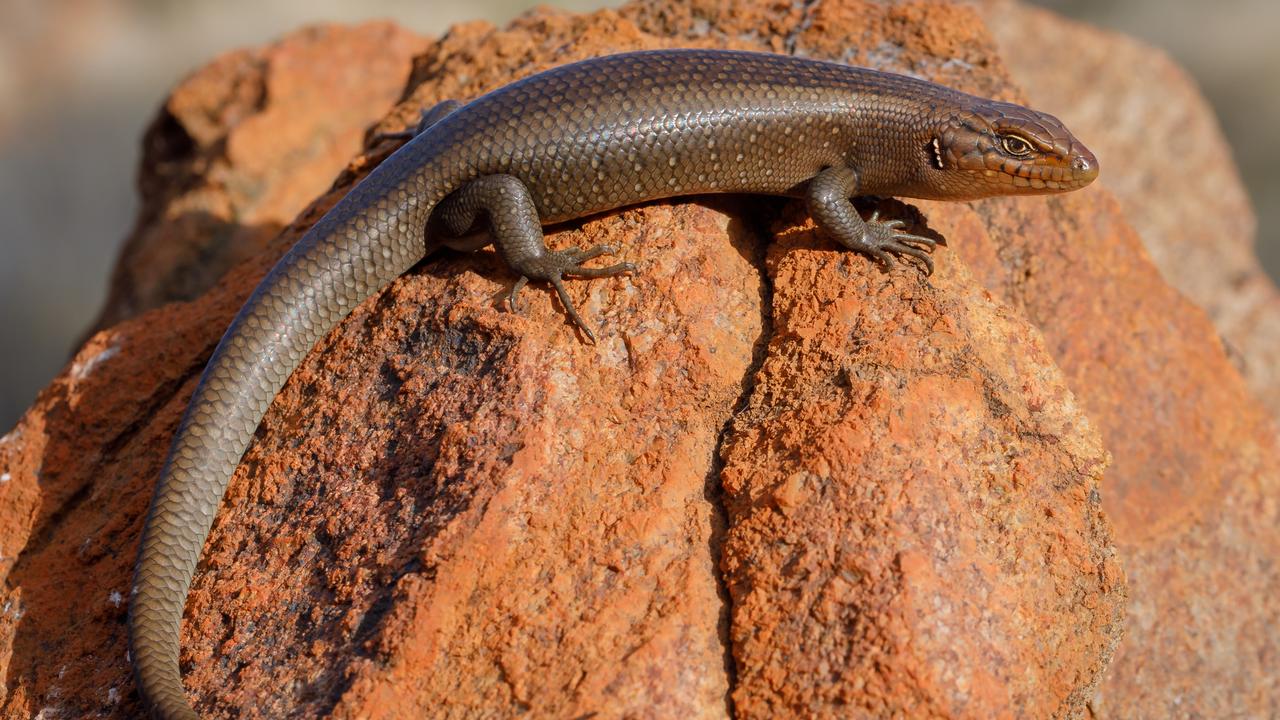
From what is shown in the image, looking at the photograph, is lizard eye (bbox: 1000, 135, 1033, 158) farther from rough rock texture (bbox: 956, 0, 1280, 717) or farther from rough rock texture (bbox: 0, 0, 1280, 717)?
rough rock texture (bbox: 956, 0, 1280, 717)

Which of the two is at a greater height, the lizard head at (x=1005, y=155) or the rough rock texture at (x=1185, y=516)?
the lizard head at (x=1005, y=155)

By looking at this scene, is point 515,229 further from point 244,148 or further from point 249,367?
point 244,148

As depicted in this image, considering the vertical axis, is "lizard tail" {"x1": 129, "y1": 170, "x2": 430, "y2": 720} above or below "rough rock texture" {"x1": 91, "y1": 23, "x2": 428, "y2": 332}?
above

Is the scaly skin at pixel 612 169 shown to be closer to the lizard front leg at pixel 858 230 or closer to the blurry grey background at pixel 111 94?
the lizard front leg at pixel 858 230

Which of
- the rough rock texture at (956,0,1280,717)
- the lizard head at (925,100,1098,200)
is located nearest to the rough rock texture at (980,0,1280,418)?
the rough rock texture at (956,0,1280,717)

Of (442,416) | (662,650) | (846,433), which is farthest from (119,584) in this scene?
(846,433)

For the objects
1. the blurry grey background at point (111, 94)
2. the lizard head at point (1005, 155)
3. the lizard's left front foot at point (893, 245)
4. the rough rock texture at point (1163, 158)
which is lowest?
the blurry grey background at point (111, 94)

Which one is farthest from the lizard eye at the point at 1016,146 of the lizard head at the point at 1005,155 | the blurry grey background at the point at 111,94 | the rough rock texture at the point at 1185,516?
the blurry grey background at the point at 111,94

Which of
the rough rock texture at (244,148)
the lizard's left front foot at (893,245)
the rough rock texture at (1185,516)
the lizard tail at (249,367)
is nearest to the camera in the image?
the lizard tail at (249,367)

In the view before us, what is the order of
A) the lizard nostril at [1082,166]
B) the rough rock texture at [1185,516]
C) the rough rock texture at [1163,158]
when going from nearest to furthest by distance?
1. the lizard nostril at [1082,166]
2. the rough rock texture at [1185,516]
3. the rough rock texture at [1163,158]
